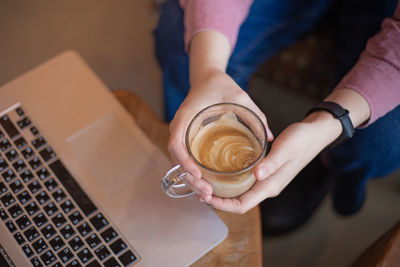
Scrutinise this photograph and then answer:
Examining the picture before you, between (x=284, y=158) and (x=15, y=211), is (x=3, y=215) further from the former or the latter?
(x=284, y=158)

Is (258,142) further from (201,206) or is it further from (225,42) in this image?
(225,42)

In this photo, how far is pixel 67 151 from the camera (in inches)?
28.7

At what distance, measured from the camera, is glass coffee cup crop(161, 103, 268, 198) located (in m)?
0.59

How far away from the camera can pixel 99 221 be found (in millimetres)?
669

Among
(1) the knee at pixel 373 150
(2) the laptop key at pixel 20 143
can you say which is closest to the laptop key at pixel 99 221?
(2) the laptop key at pixel 20 143

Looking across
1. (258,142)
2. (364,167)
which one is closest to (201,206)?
(258,142)

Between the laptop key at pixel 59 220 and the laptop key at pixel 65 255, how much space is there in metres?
0.04

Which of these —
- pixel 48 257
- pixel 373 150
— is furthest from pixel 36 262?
pixel 373 150

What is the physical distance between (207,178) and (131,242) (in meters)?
0.19

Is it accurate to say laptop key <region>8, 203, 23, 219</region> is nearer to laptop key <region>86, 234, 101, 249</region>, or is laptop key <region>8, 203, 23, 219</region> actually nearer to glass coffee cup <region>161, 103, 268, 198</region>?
laptop key <region>86, 234, 101, 249</region>

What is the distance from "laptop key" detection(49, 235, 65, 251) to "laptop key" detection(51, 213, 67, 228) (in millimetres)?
22

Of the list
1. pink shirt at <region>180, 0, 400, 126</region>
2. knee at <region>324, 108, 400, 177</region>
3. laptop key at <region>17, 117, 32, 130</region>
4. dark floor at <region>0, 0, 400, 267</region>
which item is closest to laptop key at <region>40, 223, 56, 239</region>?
laptop key at <region>17, 117, 32, 130</region>

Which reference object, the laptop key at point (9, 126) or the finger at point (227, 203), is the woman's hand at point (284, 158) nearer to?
the finger at point (227, 203)

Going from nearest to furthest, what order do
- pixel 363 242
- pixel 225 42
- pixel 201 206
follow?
pixel 201 206 < pixel 225 42 < pixel 363 242
